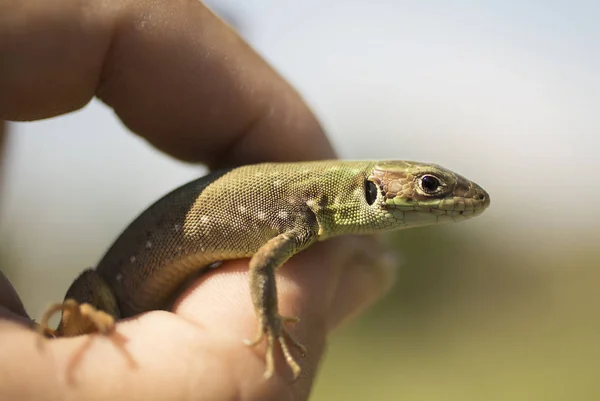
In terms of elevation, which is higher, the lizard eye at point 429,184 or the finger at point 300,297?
the lizard eye at point 429,184

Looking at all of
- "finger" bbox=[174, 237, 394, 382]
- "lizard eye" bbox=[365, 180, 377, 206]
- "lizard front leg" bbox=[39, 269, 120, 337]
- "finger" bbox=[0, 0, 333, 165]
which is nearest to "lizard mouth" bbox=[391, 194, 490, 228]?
"lizard eye" bbox=[365, 180, 377, 206]

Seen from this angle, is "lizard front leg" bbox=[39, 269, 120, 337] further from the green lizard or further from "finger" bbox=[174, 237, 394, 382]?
"finger" bbox=[174, 237, 394, 382]

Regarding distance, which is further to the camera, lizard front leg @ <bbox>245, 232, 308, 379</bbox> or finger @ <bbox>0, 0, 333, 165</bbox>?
finger @ <bbox>0, 0, 333, 165</bbox>

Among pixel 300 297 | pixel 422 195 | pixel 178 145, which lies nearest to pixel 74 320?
pixel 300 297

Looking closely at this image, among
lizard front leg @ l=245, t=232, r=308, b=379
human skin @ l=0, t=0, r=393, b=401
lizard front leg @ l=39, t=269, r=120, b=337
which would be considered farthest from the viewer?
lizard front leg @ l=245, t=232, r=308, b=379

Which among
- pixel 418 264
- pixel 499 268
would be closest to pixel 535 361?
pixel 418 264

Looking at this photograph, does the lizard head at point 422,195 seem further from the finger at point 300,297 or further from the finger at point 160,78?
the finger at point 160,78

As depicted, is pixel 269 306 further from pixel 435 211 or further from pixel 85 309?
pixel 435 211

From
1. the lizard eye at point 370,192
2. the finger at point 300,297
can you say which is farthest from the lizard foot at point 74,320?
the lizard eye at point 370,192
